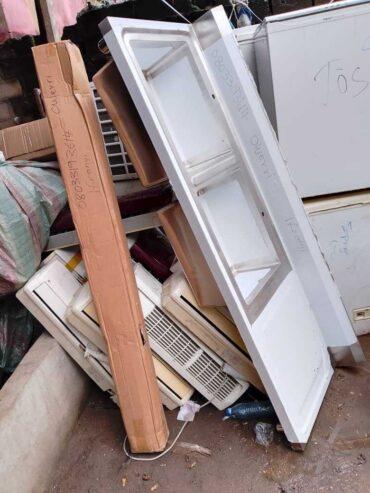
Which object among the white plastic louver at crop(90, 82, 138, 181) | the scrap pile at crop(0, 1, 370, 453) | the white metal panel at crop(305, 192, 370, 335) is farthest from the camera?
the white plastic louver at crop(90, 82, 138, 181)

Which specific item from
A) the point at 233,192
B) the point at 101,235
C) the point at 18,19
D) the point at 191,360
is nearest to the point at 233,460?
the point at 191,360

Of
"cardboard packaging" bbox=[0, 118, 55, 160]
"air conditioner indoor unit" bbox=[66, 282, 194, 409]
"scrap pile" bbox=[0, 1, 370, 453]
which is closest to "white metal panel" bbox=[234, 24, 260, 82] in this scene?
"scrap pile" bbox=[0, 1, 370, 453]

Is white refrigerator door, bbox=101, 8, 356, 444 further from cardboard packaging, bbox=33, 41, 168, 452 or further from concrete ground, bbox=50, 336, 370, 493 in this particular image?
cardboard packaging, bbox=33, 41, 168, 452

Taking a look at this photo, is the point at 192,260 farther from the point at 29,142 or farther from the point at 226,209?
the point at 29,142

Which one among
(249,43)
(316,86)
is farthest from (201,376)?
(249,43)

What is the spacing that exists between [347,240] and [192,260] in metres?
0.98

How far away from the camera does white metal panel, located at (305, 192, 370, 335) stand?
102 inches

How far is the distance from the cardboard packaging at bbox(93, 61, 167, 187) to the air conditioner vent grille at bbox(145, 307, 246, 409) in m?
0.68

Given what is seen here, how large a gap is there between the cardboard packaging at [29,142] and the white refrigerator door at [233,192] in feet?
3.53

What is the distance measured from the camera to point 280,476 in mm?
1950

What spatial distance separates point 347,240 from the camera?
8.63ft

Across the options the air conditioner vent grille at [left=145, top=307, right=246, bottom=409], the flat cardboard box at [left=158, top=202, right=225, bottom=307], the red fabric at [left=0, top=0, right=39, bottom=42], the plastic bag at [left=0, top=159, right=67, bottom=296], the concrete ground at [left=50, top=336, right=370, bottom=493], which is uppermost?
the red fabric at [left=0, top=0, right=39, bottom=42]

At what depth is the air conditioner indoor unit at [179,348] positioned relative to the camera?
88.7 inches

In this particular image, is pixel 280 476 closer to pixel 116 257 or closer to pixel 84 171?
pixel 116 257
